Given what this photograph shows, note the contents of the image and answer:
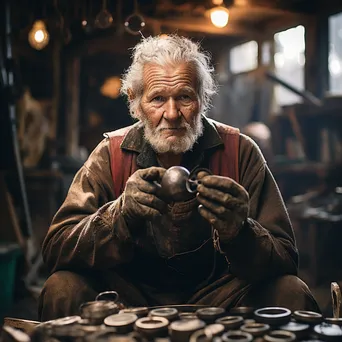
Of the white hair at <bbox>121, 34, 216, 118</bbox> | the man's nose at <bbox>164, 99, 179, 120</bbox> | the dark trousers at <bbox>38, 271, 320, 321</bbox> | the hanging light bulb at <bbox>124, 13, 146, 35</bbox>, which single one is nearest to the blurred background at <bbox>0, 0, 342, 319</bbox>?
the hanging light bulb at <bbox>124, 13, 146, 35</bbox>

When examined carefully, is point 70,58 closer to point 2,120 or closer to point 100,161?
point 2,120

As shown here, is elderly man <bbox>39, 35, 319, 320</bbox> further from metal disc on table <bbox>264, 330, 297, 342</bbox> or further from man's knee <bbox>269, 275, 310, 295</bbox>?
metal disc on table <bbox>264, 330, 297, 342</bbox>

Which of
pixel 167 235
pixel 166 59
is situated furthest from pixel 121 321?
pixel 166 59

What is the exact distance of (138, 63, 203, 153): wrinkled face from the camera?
10.8 ft

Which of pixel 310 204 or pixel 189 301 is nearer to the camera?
pixel 189 301

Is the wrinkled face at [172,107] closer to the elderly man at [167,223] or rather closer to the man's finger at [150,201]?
the elderly man at [167,223]

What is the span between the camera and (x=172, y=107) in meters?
3.29

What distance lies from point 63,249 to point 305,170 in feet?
20.0

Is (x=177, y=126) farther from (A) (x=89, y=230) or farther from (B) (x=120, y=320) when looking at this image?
(B) (x=120, y=320)

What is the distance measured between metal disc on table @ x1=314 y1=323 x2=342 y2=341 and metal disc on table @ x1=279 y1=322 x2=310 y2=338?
0.04 meters

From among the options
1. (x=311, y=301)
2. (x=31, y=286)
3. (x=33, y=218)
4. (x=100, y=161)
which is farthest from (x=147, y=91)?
(x=33, y=218)

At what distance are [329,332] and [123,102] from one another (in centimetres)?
1141

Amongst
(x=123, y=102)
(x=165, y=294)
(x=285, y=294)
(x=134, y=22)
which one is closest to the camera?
(x=285, y=294)

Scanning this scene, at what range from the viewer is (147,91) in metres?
3.38
